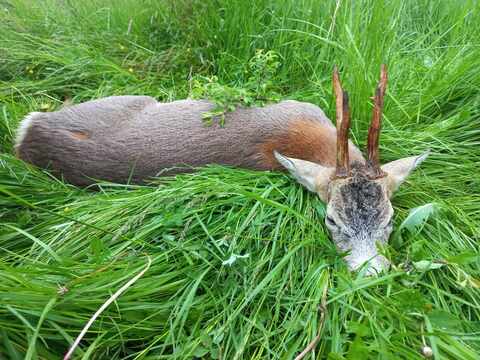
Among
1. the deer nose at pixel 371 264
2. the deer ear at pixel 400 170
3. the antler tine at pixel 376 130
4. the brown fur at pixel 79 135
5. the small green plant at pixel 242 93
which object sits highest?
the antler tine at pixel 376 130

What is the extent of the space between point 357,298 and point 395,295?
0.15 metres

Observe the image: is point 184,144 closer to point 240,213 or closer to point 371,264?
point 240,213

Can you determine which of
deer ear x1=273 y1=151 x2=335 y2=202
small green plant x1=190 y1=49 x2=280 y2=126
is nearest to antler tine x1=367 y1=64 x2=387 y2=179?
deer ear x1=273 y1=151 x2=335 y2=202

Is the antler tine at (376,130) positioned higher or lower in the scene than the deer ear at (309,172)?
higher

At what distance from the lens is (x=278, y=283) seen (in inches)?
96.0

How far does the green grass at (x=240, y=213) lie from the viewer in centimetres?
217

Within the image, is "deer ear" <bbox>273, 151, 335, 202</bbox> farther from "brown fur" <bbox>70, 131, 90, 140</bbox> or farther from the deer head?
"brown fur" <bbox>70, 131, 90, 140</bbox>

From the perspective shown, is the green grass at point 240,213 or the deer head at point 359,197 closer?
the green grass at point 240,213

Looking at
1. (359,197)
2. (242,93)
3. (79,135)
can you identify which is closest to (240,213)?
(359,197)

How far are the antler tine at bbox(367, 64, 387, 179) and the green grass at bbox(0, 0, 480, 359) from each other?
0.95 feet

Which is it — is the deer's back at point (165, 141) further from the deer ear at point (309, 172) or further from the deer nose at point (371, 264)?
the deer nose at point (371, 264)

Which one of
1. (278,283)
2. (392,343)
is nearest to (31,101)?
(278,283)

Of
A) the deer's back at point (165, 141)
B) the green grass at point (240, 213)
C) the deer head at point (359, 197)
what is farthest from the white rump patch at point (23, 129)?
the deer head at point (359, 197)

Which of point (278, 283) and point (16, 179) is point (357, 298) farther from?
point (16, 179)
